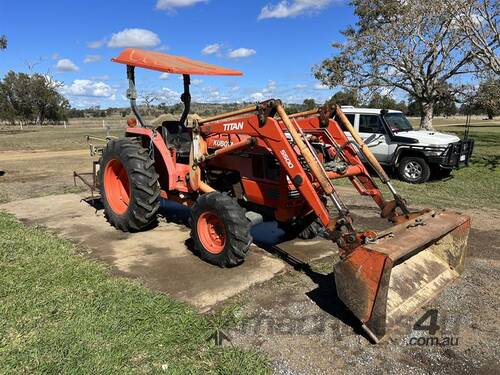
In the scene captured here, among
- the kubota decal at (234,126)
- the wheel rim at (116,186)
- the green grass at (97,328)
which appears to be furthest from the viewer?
the wheel rim at (116,186)

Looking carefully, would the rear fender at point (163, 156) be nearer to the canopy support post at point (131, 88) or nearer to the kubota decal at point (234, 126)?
the canopy support post at point (131, 88)

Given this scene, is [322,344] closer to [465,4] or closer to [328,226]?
[328,226]

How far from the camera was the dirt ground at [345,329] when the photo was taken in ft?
10.6

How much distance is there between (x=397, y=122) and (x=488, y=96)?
30.3 feet

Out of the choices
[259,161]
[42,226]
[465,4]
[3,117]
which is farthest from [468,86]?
[3,117]

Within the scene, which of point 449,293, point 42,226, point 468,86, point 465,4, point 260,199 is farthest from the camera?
point 468,86

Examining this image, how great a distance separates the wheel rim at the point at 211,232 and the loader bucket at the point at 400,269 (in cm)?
178

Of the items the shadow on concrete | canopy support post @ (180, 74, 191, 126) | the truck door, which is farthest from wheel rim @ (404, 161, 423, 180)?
canopy support post @ (180, 74, 191, 126)

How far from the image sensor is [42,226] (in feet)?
21.6

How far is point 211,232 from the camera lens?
5188 mm

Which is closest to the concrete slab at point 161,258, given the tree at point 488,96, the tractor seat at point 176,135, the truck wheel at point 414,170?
the tractor seat at point 176,135

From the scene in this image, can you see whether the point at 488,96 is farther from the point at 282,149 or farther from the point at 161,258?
the point at 161,258

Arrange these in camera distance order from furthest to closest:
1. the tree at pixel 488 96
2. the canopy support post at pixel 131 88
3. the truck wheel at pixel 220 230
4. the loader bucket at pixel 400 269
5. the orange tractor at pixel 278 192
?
the tree at pixel 488 96 < the canopy support post at pixel 131 88 < the truck wheel at pixel 220 230 < the orange tractor at pixel 278 192 < the loader bucket at pixel 400 269

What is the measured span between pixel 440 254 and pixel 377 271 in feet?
5.05
